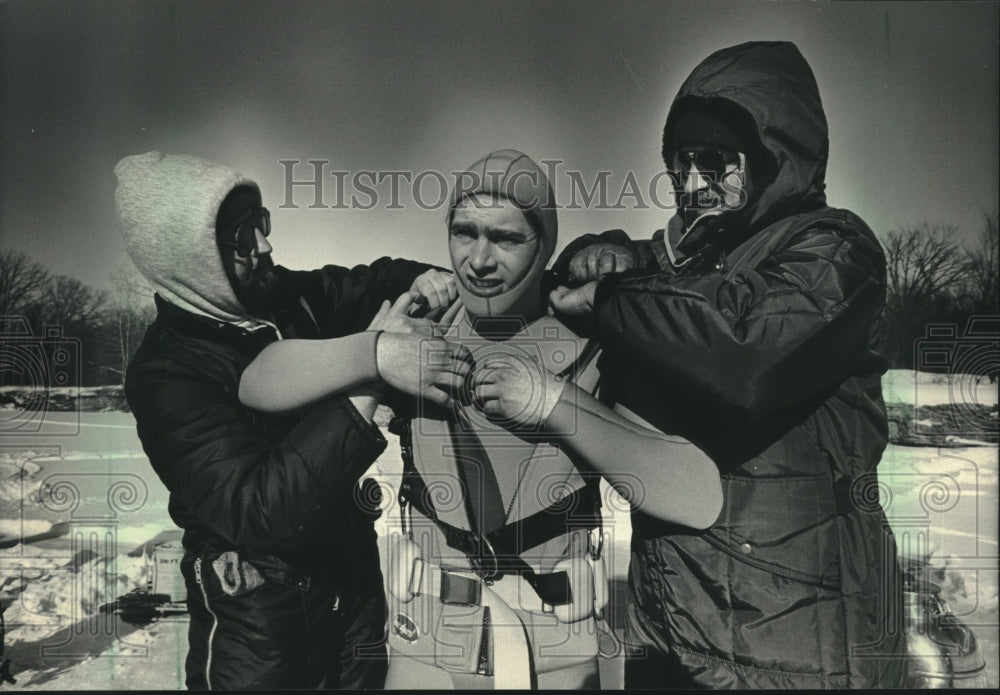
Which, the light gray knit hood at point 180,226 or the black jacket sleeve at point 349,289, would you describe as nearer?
the light gray knit hood at point 180,226

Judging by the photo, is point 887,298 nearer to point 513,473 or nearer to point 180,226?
point 513,473

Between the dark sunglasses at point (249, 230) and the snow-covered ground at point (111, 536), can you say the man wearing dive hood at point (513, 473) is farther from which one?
the snow-covered ground at point (111, 536)

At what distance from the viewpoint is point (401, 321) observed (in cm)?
234

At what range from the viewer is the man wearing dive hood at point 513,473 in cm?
232

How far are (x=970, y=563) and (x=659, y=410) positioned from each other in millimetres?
1146

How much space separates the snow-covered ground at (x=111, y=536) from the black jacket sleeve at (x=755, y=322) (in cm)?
44

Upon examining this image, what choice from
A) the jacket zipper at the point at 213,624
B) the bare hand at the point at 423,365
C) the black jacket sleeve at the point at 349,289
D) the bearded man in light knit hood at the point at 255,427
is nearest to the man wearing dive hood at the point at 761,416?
the bare hand at the point at 423,365

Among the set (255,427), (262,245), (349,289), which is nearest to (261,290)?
(262,245)

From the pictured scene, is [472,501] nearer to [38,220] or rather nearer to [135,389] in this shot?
[135,389]

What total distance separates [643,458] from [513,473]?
0.38 m

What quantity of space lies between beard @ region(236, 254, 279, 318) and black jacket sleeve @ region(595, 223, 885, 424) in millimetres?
982

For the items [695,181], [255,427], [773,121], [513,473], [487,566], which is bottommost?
[487,566]

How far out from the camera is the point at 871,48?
8.32 ft

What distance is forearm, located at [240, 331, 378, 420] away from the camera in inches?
90.7
